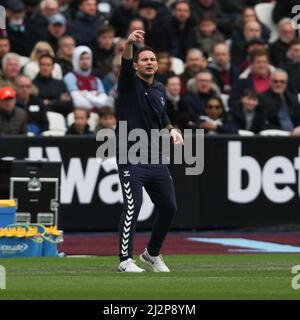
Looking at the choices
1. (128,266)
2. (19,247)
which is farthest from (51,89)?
Result: (128,266)

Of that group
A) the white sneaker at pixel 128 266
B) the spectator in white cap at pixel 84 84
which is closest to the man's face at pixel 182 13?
the spectator in white cap at pixel 84 84

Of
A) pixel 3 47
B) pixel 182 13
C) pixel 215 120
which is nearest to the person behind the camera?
pixel 215 120

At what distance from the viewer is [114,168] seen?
19.8 m

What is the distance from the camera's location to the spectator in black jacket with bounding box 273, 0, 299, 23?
24266 millimetres

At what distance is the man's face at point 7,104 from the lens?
19.6m

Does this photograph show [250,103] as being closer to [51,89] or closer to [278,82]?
[278,82]

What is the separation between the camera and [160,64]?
70.8 feet

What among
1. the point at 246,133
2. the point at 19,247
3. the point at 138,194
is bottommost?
the point at 19,247

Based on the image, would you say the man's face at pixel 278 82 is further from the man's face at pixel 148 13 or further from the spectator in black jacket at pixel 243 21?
the man's face at pixel 148 13

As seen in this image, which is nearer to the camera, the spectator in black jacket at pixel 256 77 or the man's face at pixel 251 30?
the spectator in black jacket at pixel 256 77

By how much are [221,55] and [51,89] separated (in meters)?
3.18

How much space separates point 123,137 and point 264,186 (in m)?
7.36

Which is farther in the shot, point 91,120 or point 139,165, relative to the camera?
point 91,120

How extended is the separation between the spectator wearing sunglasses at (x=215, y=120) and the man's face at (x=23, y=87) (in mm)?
2593
